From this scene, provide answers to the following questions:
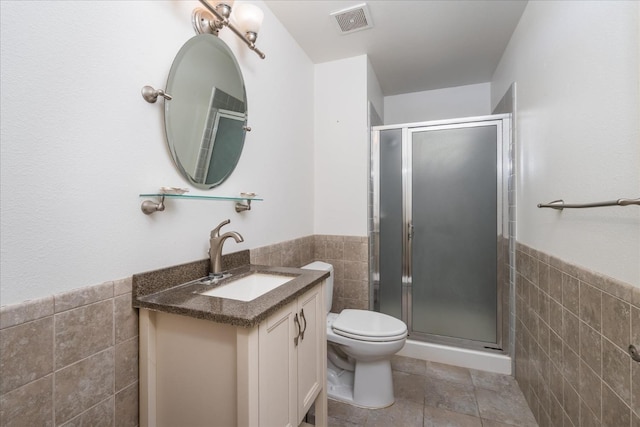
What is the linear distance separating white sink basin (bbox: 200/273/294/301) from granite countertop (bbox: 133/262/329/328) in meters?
0.04

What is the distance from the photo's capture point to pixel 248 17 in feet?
4.60

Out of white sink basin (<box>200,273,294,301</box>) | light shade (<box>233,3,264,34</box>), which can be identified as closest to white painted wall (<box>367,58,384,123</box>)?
light shade (<box>233,3,264,34</box>)

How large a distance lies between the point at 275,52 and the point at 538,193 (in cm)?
185

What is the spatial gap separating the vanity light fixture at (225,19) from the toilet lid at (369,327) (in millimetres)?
1662

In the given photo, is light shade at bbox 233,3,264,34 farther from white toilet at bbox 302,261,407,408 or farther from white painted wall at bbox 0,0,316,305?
white toilet at bbox 302,261,407,408

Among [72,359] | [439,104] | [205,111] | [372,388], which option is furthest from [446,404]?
[439,104]

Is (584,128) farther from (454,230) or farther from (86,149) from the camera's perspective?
(86,149)

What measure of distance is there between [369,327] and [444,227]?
3.55 ft

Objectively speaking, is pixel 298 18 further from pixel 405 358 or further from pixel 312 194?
pixel 405 358

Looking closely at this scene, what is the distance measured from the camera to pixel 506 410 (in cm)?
167

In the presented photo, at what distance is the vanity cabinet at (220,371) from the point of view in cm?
87

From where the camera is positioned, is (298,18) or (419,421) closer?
(419,421)

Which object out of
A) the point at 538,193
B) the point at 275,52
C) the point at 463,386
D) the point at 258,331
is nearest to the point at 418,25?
the point at 275,52

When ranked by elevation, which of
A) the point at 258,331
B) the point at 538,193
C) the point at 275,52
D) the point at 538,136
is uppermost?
the point at 275,52
